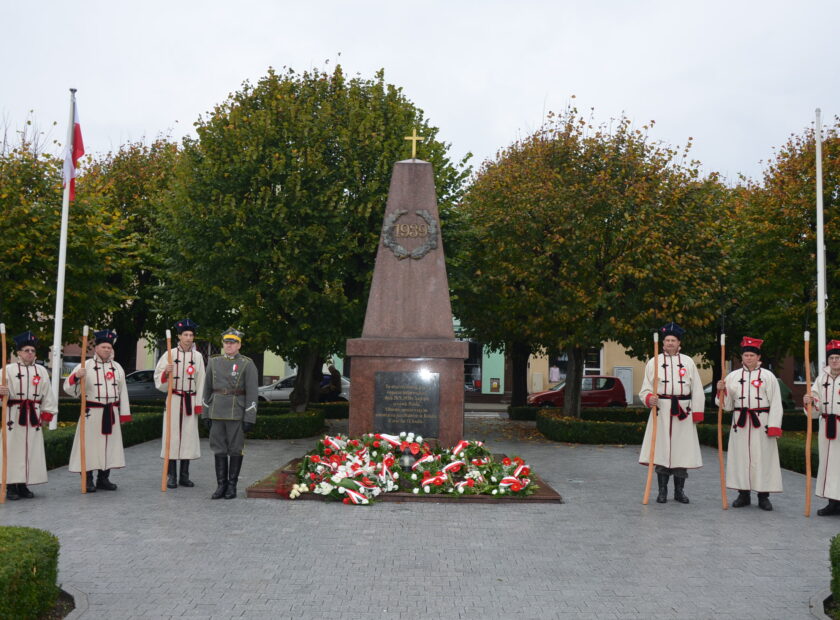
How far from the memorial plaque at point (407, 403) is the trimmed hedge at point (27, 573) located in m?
6.26

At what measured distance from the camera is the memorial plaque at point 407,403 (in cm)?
1120

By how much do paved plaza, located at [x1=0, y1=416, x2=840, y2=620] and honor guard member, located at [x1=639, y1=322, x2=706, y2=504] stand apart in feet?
1.50

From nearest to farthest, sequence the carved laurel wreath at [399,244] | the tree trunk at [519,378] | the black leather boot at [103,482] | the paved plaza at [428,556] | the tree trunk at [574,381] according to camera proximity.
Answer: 1. the paved plaza at [428,556]
2. the black leather boot at [103,482]
3. the carved laurel wreath at [399,244]
4. the tree trunk at [574,381]
5. the tree trunk at [519,378]

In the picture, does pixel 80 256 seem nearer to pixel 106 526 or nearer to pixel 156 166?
pixel 156 166

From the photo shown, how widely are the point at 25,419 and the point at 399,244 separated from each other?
5.75m

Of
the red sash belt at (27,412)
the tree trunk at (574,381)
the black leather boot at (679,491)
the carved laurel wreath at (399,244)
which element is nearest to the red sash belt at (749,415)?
the black leather boot at (679,491)

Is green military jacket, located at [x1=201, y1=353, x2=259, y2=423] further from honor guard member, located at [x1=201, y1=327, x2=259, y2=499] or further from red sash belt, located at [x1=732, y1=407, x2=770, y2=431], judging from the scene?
red sash belt, located at [x1=732, y1=407, x2=770, y2=431]

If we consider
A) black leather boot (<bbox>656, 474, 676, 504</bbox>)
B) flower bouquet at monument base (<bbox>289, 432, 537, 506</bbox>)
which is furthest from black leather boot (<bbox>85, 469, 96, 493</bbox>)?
black leather boot (<bbox>656, 474, 676, 504</bbox>)

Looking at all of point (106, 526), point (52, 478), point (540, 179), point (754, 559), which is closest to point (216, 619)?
point (106, 526)

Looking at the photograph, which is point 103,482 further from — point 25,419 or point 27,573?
point 27,573

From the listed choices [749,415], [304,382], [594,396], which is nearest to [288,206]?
[304,382]

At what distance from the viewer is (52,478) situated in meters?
11.3

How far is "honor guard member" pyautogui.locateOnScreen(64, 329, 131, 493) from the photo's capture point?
33.7ft

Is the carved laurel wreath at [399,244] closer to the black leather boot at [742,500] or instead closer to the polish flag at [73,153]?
the black leather boot at [742,500]
